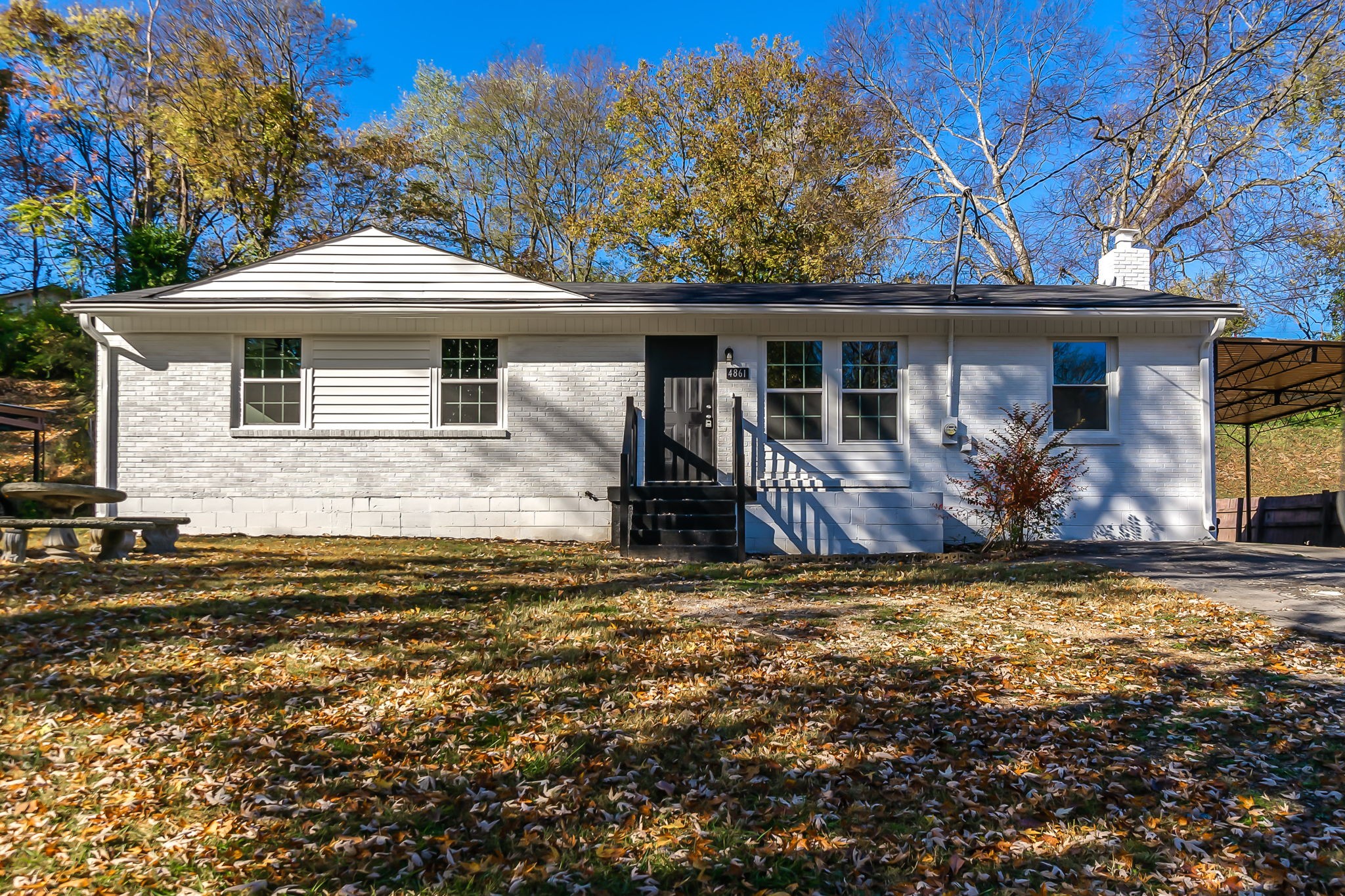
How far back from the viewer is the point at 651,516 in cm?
932

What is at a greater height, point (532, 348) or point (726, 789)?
point (532, 348)

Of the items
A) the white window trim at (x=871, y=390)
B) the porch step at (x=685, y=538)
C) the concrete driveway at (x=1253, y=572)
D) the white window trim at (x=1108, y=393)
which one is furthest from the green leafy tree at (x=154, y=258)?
the concrete driveway at (x=1253, y=572)

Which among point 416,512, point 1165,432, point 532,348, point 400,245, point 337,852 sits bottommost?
point 337,852

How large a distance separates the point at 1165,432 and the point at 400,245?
34.7ft

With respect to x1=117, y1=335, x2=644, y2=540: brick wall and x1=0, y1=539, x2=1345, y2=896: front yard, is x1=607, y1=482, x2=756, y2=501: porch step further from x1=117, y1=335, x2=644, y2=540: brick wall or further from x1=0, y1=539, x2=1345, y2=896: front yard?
x1=0, y1=539, x2=1345, y2=896: front yard

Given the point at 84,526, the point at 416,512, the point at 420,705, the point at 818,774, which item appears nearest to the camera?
the point at 818,774

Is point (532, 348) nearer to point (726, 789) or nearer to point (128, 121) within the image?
point (726, 789)

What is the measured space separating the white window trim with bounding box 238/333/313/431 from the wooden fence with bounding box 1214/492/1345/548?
14.6 m

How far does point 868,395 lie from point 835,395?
1.52 feet

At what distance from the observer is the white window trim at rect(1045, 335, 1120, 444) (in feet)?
37.2

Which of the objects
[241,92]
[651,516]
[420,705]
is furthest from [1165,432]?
[241,92]

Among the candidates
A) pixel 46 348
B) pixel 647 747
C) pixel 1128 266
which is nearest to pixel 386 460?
pixel 647 747

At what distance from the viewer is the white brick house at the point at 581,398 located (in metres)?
10.8

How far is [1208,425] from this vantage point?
37.1 feet
